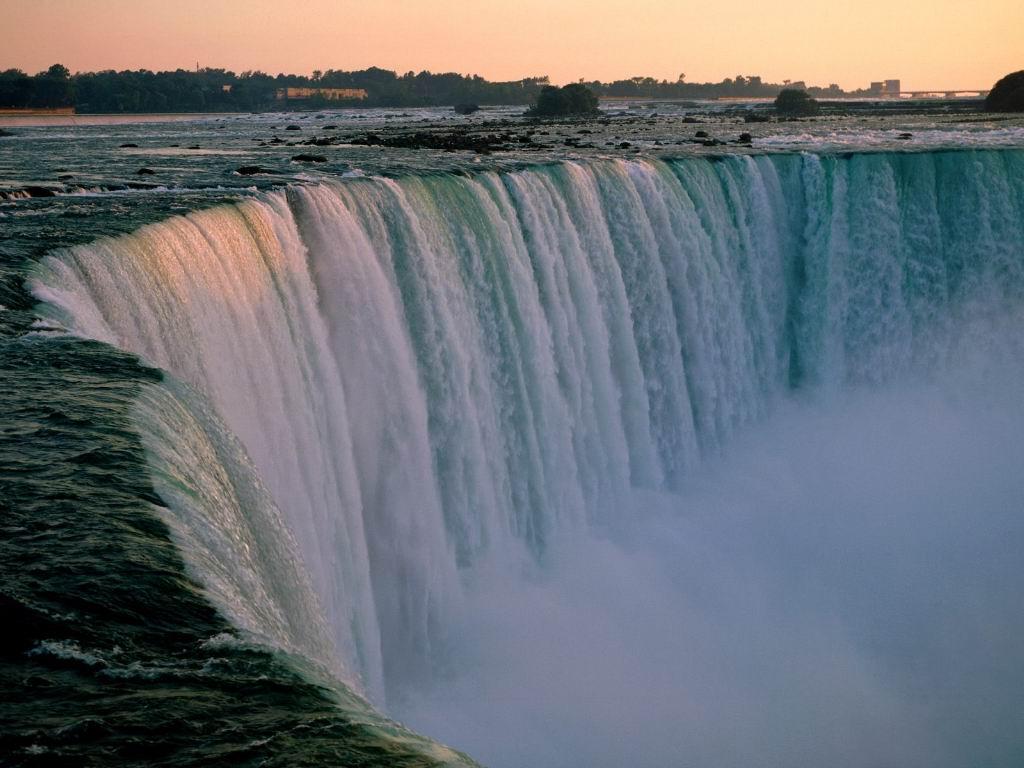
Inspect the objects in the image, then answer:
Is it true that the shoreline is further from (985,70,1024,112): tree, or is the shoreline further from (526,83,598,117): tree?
(985,70,1024,112): tree

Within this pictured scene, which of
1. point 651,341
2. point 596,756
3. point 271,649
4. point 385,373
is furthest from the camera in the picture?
point 651,341

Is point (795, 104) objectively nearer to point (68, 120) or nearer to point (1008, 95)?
point (1008, 95)

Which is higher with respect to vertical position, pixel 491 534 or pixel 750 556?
pixel 491 534

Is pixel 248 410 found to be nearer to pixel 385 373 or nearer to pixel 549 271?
pixel 385 373

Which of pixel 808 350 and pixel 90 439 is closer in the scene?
pixel 90 439

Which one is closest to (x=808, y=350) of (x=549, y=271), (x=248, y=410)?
(x=549, y=271)

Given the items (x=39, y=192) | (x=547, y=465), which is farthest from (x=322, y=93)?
(x=547, y=465)

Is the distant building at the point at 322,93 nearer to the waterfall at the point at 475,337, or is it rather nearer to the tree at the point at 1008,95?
the tree at the point at 1008,95
